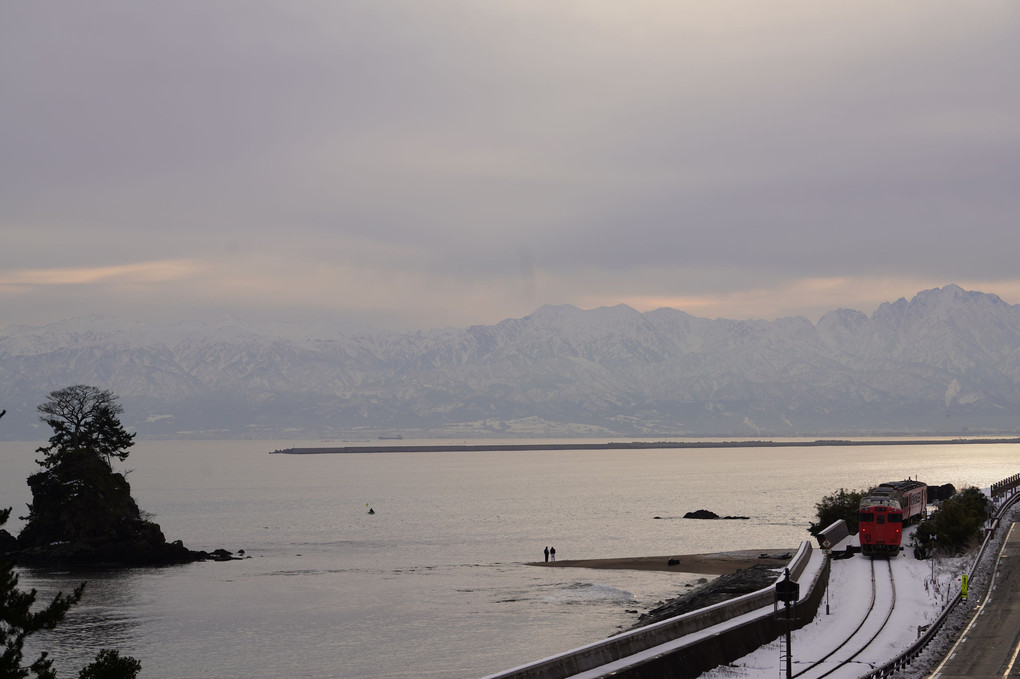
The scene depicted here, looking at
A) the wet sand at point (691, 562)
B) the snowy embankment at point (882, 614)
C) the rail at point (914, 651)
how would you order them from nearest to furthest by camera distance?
the rail at point (914, 651), the snowy embankment at point (882, 614), the wet sand at point (691, 562)

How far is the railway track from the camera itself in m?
35.5

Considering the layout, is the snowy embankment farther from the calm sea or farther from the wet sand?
the wet sand

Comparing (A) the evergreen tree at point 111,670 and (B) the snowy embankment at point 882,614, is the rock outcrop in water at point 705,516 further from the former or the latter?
(A) the evergreen tree at point 111,670

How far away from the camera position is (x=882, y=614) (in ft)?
150

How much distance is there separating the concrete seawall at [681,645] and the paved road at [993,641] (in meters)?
6.13

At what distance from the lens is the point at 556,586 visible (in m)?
81.9

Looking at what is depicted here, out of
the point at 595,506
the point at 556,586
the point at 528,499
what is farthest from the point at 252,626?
the point at 528,499

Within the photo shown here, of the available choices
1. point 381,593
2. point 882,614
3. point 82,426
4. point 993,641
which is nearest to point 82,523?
point 82,426

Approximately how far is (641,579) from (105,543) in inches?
1983

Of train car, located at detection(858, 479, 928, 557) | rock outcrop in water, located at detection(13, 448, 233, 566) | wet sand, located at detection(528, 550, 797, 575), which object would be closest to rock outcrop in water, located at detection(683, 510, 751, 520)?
wet sand, located at detection(528, 550, 797, 575)

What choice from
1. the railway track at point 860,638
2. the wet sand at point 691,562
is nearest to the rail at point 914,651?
the railway track at point 860,638

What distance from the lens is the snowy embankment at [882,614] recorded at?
3644 centimetres

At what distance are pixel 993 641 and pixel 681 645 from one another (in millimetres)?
13293

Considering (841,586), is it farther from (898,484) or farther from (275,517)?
(275,517)
